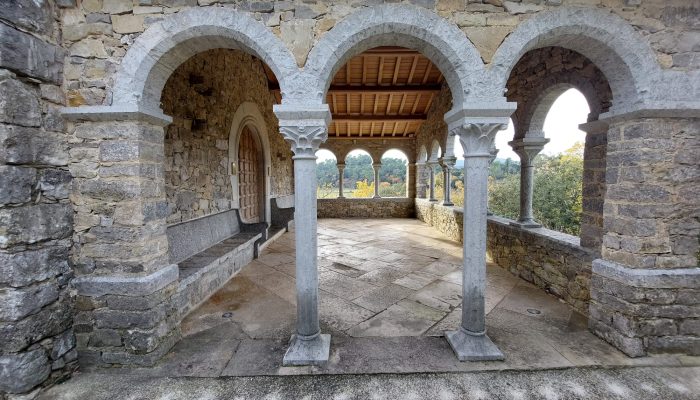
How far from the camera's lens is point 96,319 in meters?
2.27

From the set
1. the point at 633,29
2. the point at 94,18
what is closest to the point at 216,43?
the point at 94,18

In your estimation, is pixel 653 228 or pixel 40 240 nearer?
pixel 40 240

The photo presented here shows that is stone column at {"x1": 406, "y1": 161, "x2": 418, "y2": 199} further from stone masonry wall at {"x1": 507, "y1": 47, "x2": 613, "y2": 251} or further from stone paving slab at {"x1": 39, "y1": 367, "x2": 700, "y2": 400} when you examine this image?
stone paving slab at {"x1": 39, "y1": 367, "x2": 700, "y2": 400}

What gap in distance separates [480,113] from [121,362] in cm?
351

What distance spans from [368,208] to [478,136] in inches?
334

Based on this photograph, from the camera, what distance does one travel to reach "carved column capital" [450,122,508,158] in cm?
229

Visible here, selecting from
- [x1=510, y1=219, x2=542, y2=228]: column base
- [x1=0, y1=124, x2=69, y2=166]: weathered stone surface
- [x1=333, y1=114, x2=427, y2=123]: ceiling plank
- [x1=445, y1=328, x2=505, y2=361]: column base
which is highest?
[x1=333, y1=114, x2=427, y2=123]: ceiling plank

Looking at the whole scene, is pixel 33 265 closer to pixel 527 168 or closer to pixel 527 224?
pixel 527 224

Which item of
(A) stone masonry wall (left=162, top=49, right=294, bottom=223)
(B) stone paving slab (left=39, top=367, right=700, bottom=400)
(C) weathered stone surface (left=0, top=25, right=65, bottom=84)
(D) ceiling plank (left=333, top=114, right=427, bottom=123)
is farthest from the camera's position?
(D) ceiling plank (left=333, top=114, right=427, bottom=123)

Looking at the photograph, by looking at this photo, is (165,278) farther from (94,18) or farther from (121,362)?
(94,18)

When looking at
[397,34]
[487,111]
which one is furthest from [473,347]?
[397,34]

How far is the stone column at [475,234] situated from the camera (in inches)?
90.0

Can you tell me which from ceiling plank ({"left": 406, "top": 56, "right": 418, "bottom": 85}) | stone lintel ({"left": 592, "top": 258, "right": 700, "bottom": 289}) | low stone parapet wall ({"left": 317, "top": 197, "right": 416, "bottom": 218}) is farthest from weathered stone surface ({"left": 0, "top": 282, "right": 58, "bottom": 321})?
low stone parapet wall ({"left": 317, "top": 197, "right": 416, "bottom": 218})

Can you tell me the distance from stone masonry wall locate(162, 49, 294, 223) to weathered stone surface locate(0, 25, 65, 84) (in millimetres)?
1057
